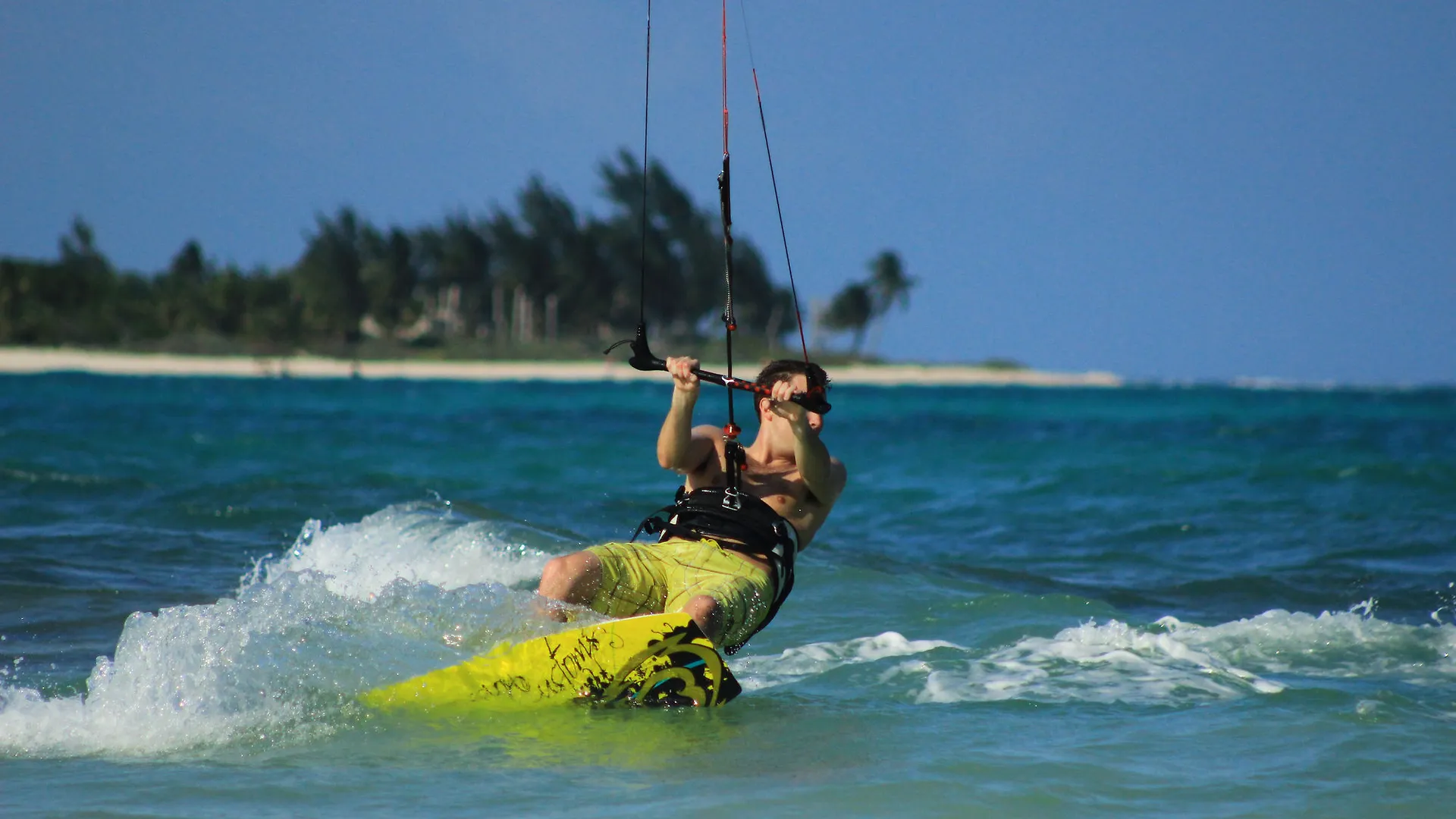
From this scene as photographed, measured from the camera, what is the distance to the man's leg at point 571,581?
5121 millimetres

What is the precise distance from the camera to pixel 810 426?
5.47 meters

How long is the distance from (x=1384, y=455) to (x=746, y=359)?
71.3 meters

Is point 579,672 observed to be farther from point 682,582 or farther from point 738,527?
point 738,527

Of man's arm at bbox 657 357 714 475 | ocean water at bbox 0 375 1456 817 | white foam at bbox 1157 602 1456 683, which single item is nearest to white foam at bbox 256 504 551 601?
ocean water at bbox 0 375 1456 817

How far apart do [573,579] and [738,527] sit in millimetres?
778

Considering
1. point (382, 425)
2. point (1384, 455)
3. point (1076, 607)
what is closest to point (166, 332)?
point (382, 425)

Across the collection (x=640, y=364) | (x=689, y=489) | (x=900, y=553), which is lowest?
(x=900, y=553)

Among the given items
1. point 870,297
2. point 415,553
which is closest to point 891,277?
point 870,297

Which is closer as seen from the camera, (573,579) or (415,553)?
(573,579)

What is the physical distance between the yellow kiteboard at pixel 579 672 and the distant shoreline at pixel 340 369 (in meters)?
60.1

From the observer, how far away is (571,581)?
5.13m

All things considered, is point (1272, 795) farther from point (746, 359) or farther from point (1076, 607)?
point (746, 359)

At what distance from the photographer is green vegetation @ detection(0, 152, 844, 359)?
269 ft

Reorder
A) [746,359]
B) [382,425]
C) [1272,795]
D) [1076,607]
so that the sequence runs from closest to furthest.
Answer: [1272,795], [1076,607], [382,425], [746,359]
